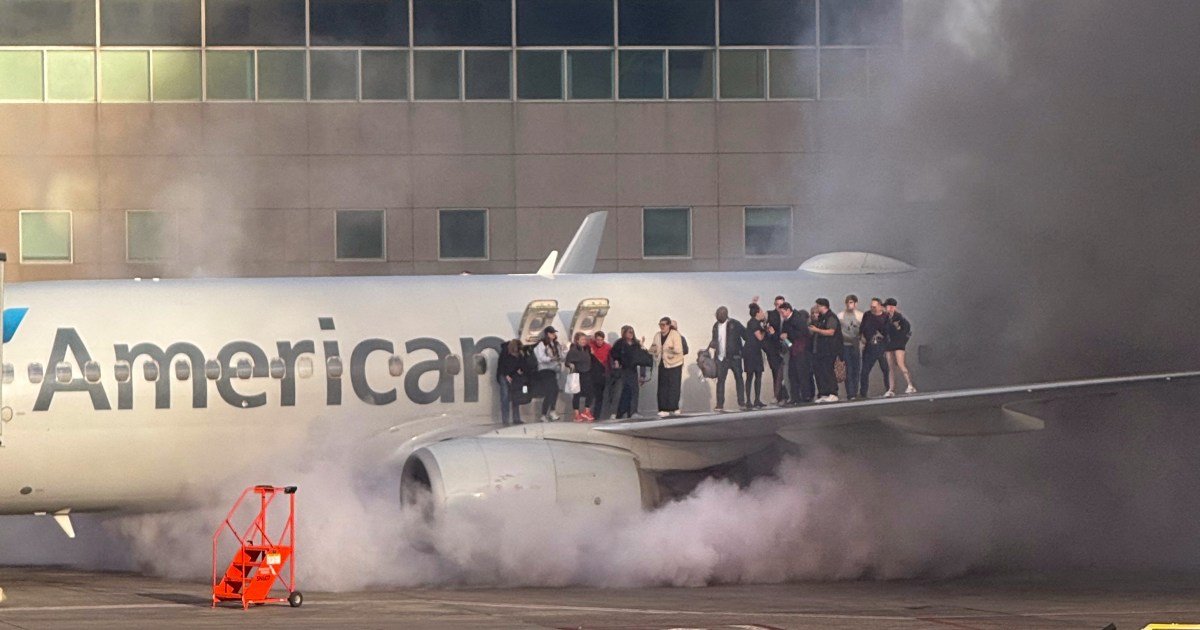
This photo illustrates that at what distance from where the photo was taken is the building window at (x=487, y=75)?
34.9 meters

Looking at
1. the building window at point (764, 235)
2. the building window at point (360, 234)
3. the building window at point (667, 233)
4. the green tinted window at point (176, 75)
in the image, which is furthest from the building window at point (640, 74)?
the green tinted window at point (176, 75)

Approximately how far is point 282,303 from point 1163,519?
1062 centimetres

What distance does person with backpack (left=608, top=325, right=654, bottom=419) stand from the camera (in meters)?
22.5

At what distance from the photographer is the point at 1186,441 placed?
24125 millimetres

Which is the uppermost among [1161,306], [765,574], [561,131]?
[561,131]

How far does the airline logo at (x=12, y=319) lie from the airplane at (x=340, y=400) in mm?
21

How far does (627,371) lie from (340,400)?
318cm

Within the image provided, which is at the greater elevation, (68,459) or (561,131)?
(561,131)

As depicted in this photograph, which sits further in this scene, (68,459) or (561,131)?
(561,131)

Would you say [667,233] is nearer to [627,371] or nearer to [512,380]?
[627,371]

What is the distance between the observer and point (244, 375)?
867 inches

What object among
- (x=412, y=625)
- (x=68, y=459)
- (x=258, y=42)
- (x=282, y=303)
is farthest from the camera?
Answer: (x=258, y=42)

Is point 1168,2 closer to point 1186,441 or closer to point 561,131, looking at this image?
point 1186,441

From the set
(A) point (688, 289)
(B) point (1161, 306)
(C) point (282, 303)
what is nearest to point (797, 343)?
(A) point (688, 289)
